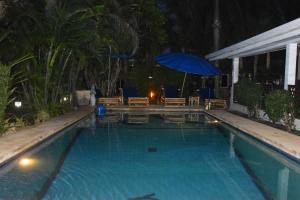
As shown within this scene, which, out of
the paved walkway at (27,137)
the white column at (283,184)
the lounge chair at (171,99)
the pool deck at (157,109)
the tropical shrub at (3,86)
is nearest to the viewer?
the white column at (283,184)

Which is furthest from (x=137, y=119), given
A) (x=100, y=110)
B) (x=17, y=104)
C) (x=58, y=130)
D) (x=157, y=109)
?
(x=58, y=130)

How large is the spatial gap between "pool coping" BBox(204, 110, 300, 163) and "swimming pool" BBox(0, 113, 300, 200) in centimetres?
16

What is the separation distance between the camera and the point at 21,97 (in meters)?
15.7

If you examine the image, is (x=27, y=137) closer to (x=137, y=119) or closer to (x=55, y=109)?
(x=55, y=109)

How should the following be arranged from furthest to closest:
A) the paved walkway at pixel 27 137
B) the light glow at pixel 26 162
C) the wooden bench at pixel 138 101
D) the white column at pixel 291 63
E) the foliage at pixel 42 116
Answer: the wooden bench at pixel 138 101 → the foliage at pixel 42 116 → the white column at pixel 291 63 → the paved walkway at pixel 27 137 → the light glow at pixel 26 162

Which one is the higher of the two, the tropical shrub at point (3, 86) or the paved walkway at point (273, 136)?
the tropical shrub at point (3, 86)

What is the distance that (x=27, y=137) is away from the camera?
404 inches

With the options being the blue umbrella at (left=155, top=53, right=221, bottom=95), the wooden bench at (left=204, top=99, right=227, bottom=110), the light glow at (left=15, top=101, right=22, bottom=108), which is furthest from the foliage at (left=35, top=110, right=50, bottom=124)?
the wooden bench at (left=204, top=99, right=227, bottom=110)

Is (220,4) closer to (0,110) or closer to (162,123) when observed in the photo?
(162,123)

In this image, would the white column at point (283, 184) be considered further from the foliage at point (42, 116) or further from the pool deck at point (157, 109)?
the pool deck at point (157, 109)

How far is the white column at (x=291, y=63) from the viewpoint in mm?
12961

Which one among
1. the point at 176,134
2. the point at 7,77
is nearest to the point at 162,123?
the point at 176,134

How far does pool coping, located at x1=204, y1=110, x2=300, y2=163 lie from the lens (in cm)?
885

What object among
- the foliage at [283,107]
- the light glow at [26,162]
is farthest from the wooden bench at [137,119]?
the light glow at [26,162]
